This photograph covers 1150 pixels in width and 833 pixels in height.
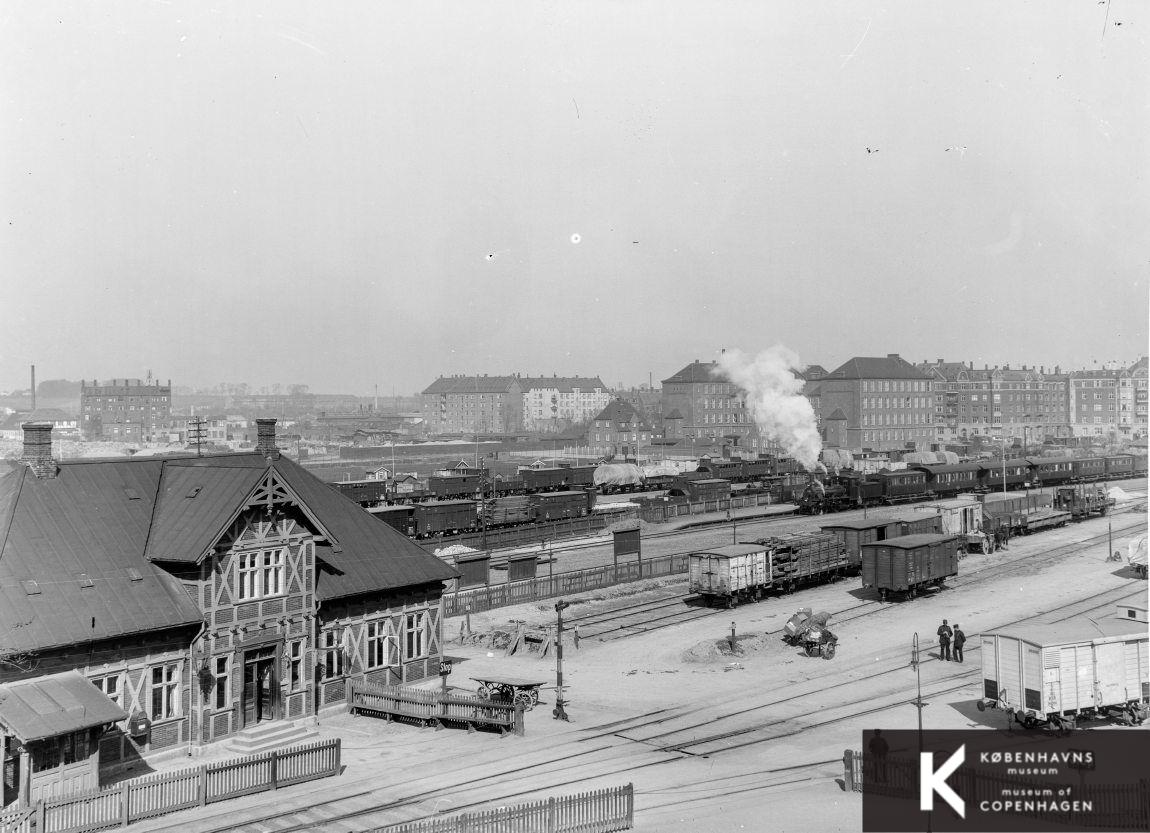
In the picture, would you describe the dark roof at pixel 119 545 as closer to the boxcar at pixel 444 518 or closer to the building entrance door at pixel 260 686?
the building entrance door at pixel 260 686

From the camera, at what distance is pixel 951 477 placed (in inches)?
3610

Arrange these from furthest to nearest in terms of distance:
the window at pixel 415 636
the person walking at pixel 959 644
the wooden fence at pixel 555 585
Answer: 1. the wooden fence at pixel 555 585
2. the person walking at pixel 959 644
3. the window at pixel 415 636

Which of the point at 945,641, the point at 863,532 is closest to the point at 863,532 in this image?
the point at 863,532

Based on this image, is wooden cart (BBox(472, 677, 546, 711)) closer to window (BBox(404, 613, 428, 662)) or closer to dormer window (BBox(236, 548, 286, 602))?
window (BBox(404, 613, 428, 662))

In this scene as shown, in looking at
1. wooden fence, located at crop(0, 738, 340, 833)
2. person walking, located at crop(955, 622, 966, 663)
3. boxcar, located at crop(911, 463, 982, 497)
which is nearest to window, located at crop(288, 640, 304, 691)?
wooden fence, located at crop(0, 738, 340, 833)

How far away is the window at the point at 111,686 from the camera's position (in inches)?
928

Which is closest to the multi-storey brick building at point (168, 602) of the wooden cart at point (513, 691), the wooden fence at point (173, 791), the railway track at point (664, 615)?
the wooden fence at point (173, 791)

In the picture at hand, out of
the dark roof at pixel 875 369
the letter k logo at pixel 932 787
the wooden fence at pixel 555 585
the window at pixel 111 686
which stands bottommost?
the wooden fence at pixel 555 585

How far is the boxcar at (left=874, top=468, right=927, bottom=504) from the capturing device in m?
84.2

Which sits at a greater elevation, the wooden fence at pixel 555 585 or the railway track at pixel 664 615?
the wooden fence at pixel 555 585

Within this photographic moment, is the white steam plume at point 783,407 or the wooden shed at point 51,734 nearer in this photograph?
the wooden shed at point 51,734

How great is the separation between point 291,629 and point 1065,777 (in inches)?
727

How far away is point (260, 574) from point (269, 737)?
4020 millimetres

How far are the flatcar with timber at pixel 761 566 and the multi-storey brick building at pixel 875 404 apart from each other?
102604 millimetres
